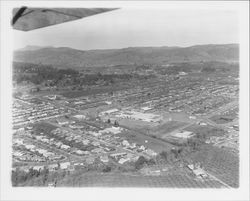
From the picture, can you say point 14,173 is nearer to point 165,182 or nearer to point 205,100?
point 165,182

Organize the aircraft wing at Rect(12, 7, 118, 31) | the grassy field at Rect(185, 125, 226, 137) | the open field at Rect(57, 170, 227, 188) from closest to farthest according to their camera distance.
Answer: the aircraft wing at Rect(12, 7, 118, 31)
the open field at Rect(57, 170, 227, 188)
the grassy field at Rect(185, 125, 226, 137)

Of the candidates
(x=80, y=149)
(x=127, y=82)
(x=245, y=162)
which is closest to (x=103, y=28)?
(x=127, y=82)

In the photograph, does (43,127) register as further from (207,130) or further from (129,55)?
(207,130)

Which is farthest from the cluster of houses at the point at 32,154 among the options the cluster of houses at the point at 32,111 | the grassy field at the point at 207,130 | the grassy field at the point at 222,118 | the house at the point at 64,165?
the grassy field at the point at 222,118

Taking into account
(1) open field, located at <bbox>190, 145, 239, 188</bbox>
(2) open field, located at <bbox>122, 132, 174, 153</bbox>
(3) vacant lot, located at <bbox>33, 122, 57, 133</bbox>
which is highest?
A: (3) vacant lot, located at <bbox>33, 122, 57, 133</bbox>

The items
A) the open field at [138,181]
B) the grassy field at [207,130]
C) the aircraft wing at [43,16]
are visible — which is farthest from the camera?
the grassy field at [207,130]

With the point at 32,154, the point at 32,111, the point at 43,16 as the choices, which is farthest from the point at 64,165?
the point at 43,16

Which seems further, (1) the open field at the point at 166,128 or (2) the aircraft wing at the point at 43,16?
(1) the open field at the point at 166,128

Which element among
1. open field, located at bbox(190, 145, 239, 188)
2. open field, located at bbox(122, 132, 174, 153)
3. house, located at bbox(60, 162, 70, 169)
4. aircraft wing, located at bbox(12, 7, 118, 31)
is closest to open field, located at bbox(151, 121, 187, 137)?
open field, located at bbox(122, 132, 174, 153)

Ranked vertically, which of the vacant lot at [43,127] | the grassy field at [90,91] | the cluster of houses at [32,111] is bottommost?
the vacant lot at [43,127]

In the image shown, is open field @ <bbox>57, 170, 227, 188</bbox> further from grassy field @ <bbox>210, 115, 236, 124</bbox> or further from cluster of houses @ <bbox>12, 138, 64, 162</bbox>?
grassy field @ <bbox>210, 115, 236, 124</bbox>

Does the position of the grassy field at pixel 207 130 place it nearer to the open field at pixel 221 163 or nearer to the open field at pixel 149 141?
the open field at pixel 221 163
